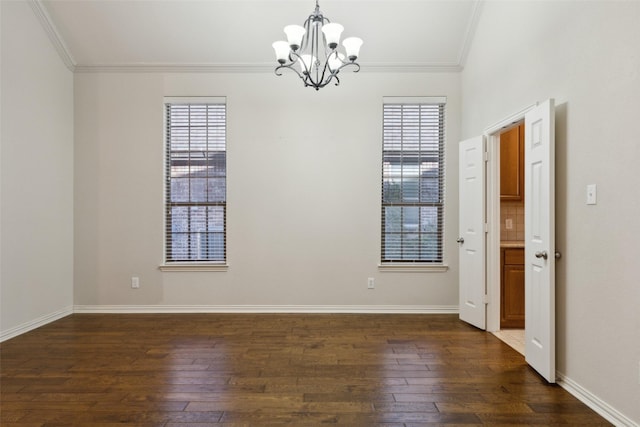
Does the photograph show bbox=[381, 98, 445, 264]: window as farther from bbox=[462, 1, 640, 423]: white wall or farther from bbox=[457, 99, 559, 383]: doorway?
bbox=[462, 1, 640, 423]: white wall

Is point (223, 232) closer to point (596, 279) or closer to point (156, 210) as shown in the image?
point (156, 210)

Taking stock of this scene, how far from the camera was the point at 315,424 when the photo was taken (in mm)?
2168

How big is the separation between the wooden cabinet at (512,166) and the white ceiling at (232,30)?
3.58 feet

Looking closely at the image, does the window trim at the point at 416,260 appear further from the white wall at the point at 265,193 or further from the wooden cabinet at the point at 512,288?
the wooden cabinet at the point at 512,288

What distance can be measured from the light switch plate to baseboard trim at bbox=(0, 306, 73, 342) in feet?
16.6

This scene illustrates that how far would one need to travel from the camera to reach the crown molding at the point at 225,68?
15.1ft

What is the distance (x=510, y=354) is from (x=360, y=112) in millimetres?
3047

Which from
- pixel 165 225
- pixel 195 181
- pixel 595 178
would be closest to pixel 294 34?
pixel 595 178

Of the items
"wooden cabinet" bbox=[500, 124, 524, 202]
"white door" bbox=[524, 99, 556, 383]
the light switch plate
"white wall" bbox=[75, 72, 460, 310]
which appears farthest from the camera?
"white wall" bbox=[75, 72, 460, 310]

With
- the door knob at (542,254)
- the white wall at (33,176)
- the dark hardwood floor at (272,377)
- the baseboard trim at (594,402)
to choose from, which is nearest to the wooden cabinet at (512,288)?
the dark hardwood floor at (272,377)

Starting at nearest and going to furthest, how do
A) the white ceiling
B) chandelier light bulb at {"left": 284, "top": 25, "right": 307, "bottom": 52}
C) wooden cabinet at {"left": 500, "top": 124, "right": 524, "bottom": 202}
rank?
chandelier light bulb at {"left": 284, "top": 25, "right": 307, "bottom": 52}, the white ceiling, wooden cabinet at {"left": 500, "top": 124, "right": 524, "bottom": 202}

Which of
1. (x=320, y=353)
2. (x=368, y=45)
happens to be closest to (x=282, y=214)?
(x=320, y=353)

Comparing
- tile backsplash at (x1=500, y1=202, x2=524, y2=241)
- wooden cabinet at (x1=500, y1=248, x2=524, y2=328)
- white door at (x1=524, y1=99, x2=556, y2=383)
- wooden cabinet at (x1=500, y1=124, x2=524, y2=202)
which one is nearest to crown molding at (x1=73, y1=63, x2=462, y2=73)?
wooden cabinet at (x1=500, y1=124, x2=524, y2=202)

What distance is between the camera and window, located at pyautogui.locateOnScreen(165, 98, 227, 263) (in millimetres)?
4734
